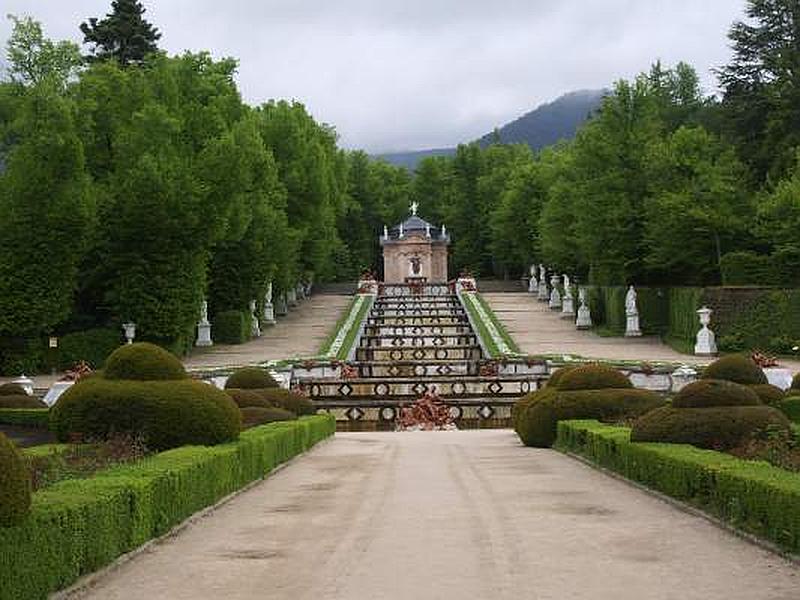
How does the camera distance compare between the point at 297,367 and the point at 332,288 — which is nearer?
the point at 297,367

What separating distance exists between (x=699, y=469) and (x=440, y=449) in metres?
10.4

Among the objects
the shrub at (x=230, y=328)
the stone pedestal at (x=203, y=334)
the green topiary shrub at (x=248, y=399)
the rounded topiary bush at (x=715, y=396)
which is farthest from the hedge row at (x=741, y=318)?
the rounded topiary bush at (x=715, y=396)

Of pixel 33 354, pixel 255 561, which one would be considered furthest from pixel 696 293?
pixel 255 561

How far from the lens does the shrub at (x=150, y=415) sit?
15523mm

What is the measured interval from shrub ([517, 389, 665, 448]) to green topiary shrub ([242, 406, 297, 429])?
4827 millimetres

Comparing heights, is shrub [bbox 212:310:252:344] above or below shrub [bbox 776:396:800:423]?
above

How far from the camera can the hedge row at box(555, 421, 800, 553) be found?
938 cm

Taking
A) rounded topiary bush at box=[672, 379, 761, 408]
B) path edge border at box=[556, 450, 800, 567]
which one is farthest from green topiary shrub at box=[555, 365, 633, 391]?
rounded topiary bush at box=[672, 379, 761, 408]

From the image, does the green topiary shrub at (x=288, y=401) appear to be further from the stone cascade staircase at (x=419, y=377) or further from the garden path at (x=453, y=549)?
the garden path at (x=453, y=549)

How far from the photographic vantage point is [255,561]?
9.30 meters

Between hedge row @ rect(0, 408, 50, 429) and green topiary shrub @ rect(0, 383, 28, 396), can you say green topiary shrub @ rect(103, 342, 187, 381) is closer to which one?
hedge row @ rect(0, 408, 50, 429)

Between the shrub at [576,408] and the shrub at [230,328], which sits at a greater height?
the shrub at [230,328]

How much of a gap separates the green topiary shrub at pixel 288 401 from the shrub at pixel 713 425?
11998 millimetres

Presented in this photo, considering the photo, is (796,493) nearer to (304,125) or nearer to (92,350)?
(92,350)
